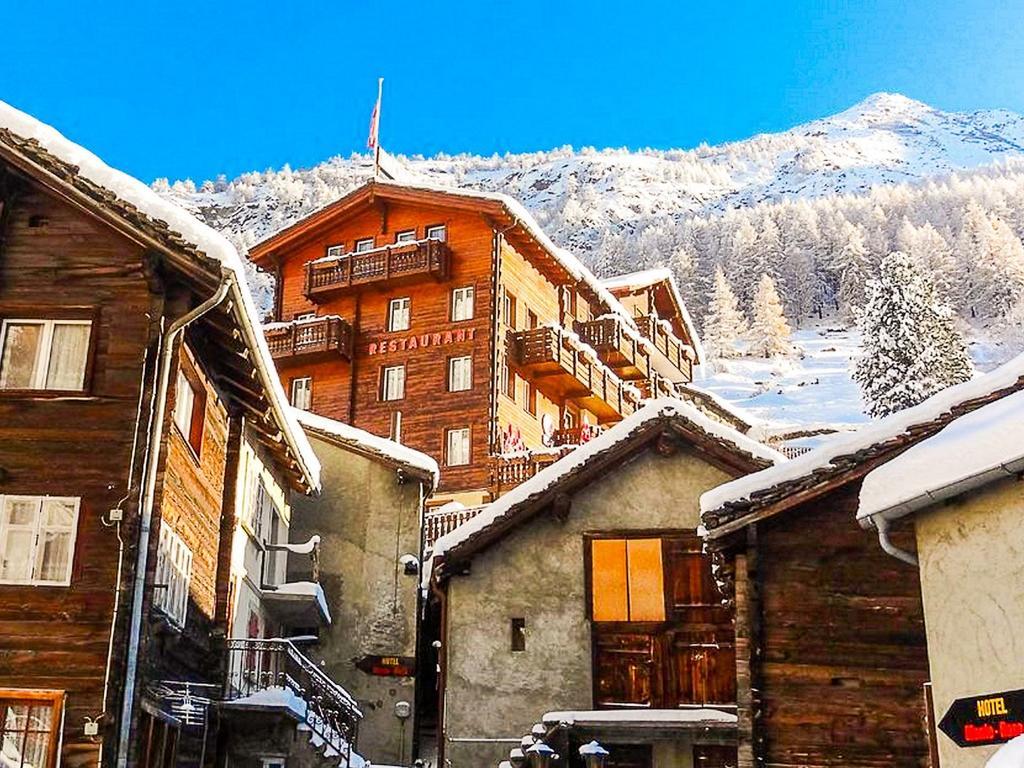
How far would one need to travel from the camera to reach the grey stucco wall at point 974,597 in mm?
10375

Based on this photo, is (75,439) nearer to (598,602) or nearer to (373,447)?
(598,602)

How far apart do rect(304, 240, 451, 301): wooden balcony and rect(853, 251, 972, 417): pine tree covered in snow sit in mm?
26962

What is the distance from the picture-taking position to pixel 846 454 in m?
16.0

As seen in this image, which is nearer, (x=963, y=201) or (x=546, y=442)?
(x=546, y=442)

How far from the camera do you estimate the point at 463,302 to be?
4403 centimetres

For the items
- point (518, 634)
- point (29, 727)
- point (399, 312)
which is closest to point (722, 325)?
point (399, 312)

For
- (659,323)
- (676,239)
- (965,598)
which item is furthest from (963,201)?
(965,598)

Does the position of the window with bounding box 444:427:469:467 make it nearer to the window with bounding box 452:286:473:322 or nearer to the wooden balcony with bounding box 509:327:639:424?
the wooden balcony with bounding box 509:327:639:424

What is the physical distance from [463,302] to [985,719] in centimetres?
3458

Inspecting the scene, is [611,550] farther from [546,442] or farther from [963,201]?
[963,201]

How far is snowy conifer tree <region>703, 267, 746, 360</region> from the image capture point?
349 feet

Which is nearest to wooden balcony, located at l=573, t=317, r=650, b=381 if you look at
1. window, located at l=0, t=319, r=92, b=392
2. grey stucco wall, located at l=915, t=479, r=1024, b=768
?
window, located at l=0, t=319, r=92, b=392

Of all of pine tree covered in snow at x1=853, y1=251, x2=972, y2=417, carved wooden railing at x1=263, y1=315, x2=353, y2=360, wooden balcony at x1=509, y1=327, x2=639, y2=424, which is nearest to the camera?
wooden balcony at x1=509, y1=327, x2=639, y2=424

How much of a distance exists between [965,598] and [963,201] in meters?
150
